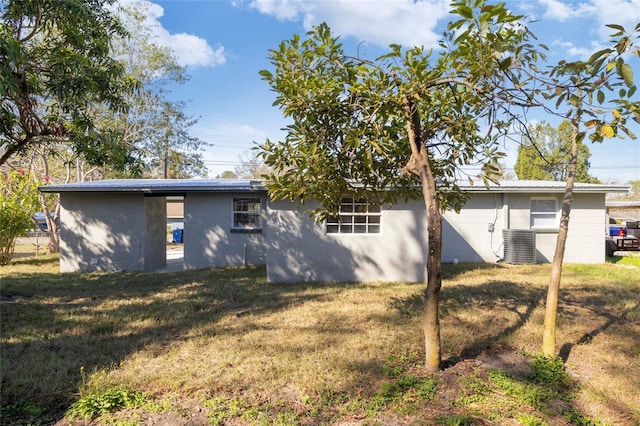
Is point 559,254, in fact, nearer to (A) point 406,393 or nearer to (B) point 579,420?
(B) point 579,420

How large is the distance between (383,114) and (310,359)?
2.74m

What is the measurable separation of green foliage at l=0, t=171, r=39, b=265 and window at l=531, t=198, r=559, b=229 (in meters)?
16.2

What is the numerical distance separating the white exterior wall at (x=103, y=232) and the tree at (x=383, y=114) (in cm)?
831

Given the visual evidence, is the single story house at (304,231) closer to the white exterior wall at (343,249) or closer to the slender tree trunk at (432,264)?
the white exterior wall at (343,249)

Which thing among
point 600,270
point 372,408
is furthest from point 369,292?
point 600,270

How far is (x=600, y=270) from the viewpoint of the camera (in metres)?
10.7

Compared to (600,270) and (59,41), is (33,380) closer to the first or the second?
(59,41)

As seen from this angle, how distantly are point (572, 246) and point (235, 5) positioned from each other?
12.4 m

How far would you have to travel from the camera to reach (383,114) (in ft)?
12.0

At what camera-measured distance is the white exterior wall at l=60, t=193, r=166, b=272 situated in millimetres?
11172

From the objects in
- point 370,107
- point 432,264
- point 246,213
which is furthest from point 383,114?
point 246,213

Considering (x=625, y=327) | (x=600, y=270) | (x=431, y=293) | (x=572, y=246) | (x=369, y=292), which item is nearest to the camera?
(x=431, y=293)

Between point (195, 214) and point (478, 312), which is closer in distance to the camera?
point (478, 312)

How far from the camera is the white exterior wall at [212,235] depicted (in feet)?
38.1
